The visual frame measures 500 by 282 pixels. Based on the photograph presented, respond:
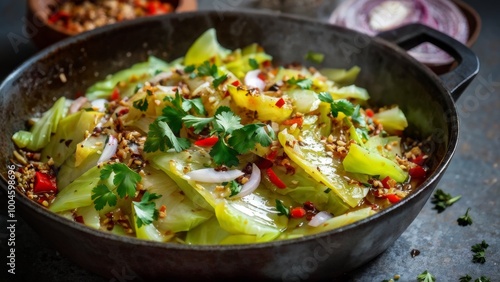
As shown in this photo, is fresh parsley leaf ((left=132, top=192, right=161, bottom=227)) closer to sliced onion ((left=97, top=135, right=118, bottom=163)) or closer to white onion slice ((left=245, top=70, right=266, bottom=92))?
sliced onion ((left=97, top=135, right=118, bottom=163))

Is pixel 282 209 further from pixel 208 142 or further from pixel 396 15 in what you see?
pixel 396 15

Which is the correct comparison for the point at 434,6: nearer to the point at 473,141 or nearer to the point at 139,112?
the point at 473,141

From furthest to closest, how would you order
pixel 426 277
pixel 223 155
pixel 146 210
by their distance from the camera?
pixel 426 277 → pixel 223 155 → pixel 146 210

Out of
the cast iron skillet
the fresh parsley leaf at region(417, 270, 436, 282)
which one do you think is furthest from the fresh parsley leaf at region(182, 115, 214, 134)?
the fresh parsley leaf at region(417, 270, 436, 282)

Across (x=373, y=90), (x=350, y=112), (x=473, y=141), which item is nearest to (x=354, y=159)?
(x=350, y=112)

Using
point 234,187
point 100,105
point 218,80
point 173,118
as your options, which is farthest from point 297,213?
point 100,105
